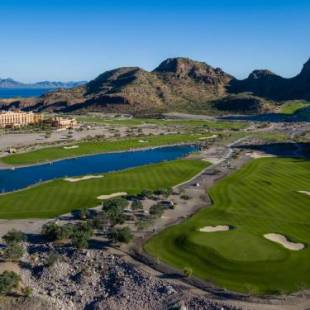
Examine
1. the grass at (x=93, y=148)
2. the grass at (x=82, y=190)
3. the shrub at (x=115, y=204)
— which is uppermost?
the shrub at (x=115, y=204)

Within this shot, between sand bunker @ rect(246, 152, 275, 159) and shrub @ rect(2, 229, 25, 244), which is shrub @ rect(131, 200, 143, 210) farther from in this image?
sand bunker @ rect(246, 152, 275, 159)

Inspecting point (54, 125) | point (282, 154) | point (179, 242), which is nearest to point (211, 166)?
point (282, 154)

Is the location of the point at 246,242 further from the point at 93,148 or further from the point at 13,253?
the point at 93,148

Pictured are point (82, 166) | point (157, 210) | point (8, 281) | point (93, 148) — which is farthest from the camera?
point (93, 148)

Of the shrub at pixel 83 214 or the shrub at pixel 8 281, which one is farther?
the shrub at pixel 83 214

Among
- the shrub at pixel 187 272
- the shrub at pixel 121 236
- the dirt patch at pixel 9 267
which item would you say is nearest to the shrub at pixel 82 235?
the shrub at pixel 121 236

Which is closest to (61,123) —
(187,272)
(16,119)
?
(16,119)

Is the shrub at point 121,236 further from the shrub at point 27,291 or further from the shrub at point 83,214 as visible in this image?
the shrub at point 27,291
